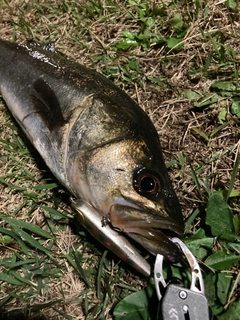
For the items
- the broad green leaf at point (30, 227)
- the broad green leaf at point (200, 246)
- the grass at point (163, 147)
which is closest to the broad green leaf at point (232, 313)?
the grass at point (163, 147)

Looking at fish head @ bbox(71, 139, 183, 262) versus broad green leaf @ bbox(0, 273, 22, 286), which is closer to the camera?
fish head @ bbox(71, 139, 183, 262)

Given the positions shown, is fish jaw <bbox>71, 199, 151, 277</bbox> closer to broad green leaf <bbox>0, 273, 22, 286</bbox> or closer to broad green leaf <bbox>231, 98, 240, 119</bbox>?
broad green leaf <bbox>0, 273, 22, 286</bbox>

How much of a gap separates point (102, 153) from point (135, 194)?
0.38 m

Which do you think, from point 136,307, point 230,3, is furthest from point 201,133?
Result: point 136,307

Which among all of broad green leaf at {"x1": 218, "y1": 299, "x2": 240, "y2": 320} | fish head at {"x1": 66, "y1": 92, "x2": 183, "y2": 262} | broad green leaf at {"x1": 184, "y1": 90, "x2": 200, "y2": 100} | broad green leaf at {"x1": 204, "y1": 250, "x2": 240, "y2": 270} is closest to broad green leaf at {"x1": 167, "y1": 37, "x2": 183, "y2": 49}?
broad green leaf at {"x1": 184, "y1": 90, "x2": 200, "y2": 100}

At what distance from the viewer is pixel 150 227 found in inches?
103

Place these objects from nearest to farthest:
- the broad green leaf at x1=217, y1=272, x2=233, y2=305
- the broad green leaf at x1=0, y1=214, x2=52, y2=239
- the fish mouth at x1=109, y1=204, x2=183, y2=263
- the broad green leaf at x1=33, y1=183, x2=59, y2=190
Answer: the fish mouth at x1=109, y1=204, x2=183, y2=263, the broad green leaf at x1=217, y1=272, x2=233, y2=305, the broad green leaf at x1=0, y1=214, x2=52, y2=239, the broad green leaf at x1=33, y1=183, x2=59, y2=190

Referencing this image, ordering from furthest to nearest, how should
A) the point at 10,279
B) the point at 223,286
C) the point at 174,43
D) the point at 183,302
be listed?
the point at 174,43 → the point at 10,279 → the point at 223,286 → the point at 183,302

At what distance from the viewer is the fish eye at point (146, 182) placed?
2.67 metres

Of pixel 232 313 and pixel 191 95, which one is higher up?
pixel 191 95

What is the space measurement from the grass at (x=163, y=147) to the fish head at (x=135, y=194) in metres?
0.39

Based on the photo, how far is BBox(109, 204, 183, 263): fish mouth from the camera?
2.60m

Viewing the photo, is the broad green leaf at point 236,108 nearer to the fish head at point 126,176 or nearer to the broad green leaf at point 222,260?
the fish head at point 126,176

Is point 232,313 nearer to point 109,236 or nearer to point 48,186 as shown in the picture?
point 109,236
